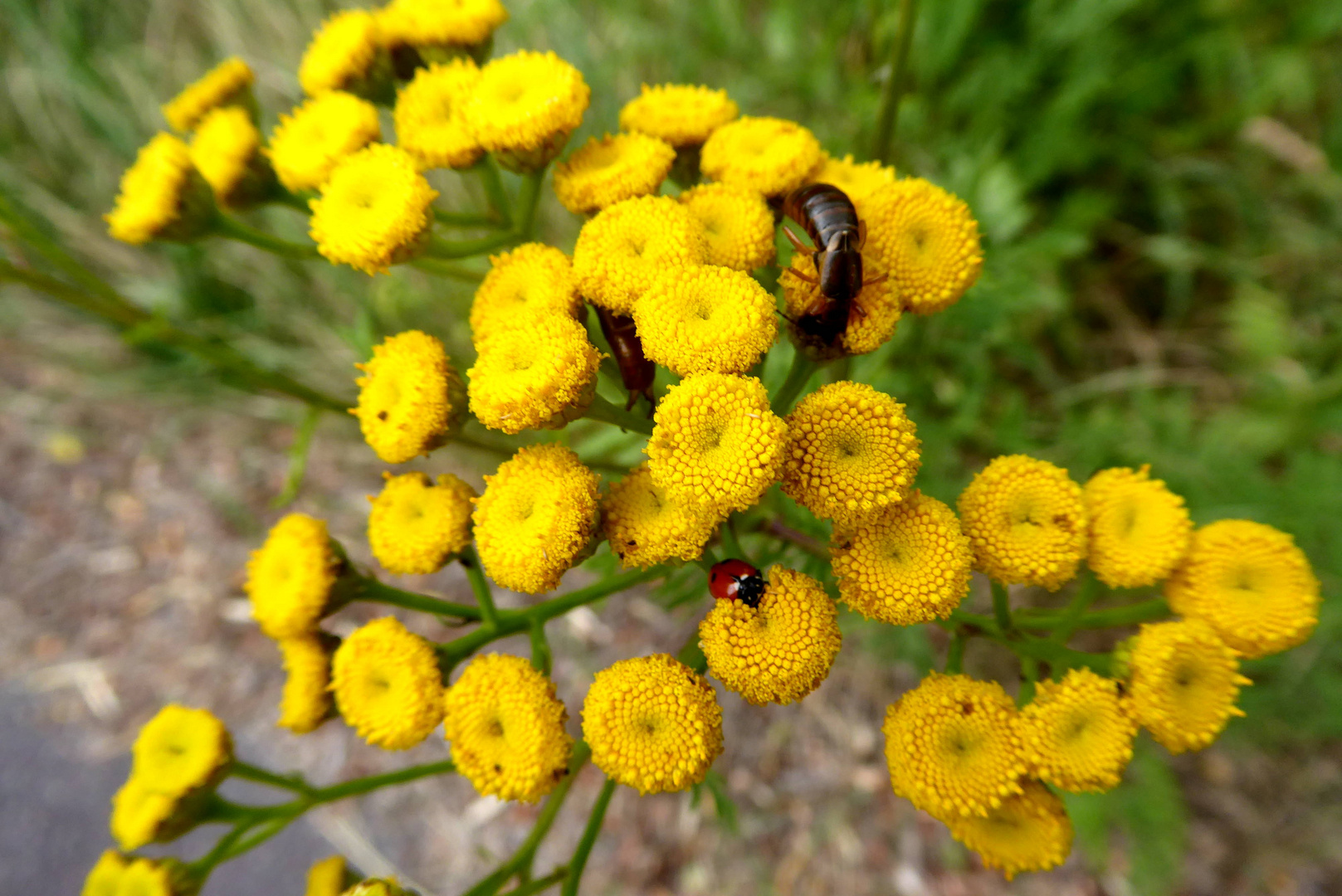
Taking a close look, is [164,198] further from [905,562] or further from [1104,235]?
[1104,235]

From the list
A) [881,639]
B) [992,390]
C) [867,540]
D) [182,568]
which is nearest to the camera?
[867,540]

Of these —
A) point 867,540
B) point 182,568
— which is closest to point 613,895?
point 867,540

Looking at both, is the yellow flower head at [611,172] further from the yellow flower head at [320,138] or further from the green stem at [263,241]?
the green stem at [263,241]

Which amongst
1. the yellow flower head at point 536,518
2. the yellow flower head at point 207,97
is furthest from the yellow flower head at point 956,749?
the yellow flower head at point 207,97

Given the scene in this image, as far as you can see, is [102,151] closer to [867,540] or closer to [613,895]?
[613,895]

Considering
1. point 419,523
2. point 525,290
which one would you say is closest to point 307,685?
point 419,523

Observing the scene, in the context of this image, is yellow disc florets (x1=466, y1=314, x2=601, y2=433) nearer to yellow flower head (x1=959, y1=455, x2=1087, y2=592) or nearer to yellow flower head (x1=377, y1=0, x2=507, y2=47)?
yellow flower head (x1=959, y1=455, x2=1087, y2=592)
